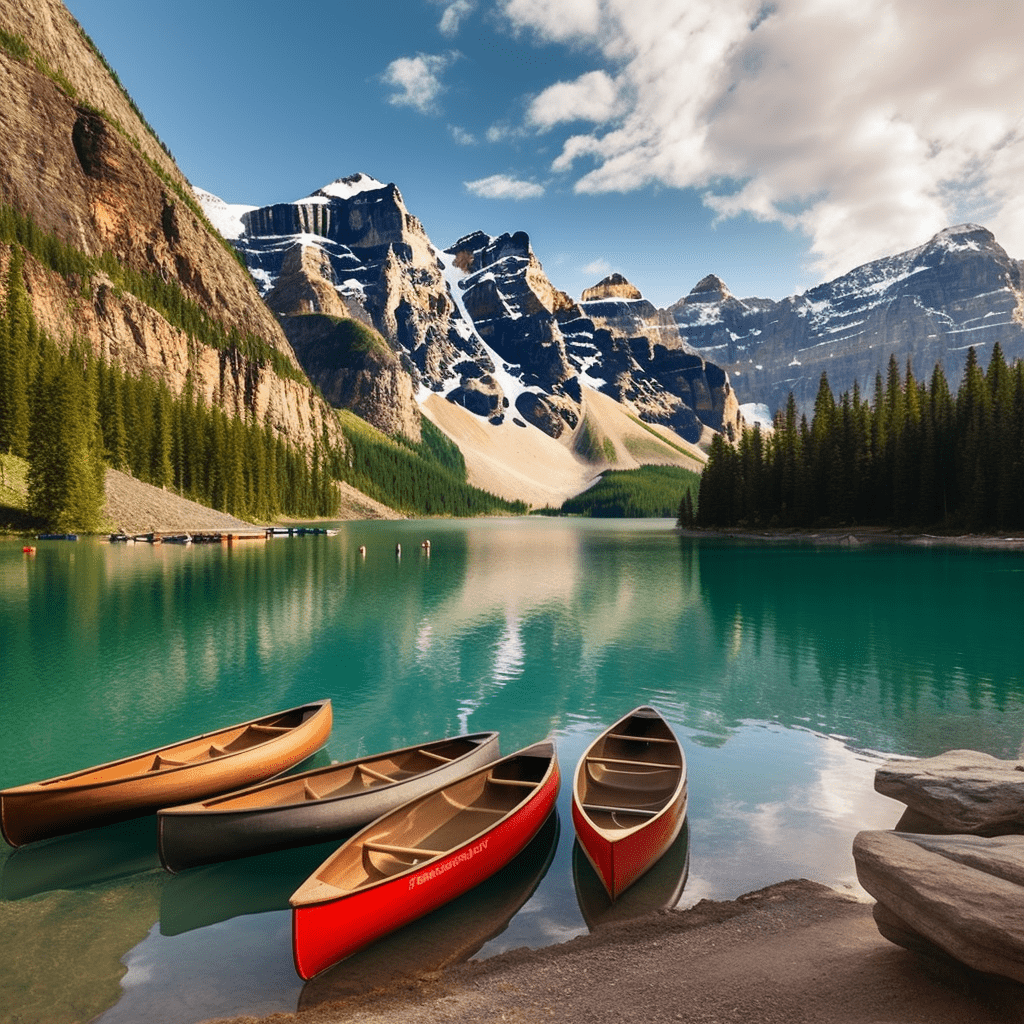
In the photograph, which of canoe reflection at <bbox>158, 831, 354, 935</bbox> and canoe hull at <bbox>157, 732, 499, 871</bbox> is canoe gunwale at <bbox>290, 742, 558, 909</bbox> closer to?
canoe hull at <bbox>157, 732, 499, 871</bbox>

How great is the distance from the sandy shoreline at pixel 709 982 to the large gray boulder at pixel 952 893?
23.5 inches

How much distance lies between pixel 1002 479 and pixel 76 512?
127097mm

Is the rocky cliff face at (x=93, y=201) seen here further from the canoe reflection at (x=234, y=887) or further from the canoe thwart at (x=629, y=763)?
the canoe thwart at (x=629, y=763)

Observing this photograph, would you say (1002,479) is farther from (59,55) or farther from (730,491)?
(59,55)

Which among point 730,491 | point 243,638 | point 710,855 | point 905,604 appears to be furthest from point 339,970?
point 730,491

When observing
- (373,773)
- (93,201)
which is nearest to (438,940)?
(373,773)

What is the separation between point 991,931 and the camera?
7.13 metres

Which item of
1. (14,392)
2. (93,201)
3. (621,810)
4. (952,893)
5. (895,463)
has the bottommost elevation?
(621,810)

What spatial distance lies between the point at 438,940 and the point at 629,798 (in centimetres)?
556

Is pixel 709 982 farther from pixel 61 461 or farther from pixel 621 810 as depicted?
pixel 61 461

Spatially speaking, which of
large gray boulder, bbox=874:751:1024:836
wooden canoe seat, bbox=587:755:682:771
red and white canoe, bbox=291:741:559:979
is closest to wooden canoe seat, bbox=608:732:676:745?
wooden canoe seat, bbox=587:755:682:771

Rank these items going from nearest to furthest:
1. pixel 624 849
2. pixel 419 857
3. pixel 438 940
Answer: pixel 438 940, pixel 419 857, pixel 624 849

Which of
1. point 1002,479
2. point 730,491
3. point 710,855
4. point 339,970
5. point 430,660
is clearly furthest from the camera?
point 730,491

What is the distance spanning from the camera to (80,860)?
1375 cm
